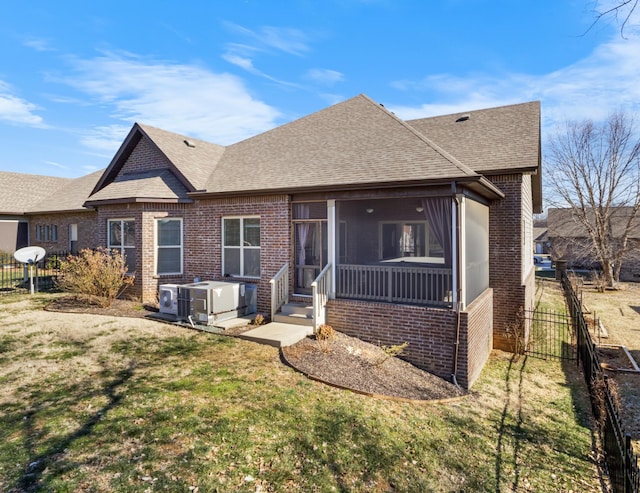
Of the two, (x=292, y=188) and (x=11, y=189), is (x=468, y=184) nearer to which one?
(x=292, y=188)

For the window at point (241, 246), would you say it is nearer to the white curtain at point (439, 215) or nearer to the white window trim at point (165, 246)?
the white window trim at point (165, 246)

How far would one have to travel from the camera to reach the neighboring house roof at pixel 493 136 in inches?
406

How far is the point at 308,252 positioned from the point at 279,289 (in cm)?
142

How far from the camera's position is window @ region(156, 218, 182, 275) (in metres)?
12.1

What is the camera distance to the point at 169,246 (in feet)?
40.0

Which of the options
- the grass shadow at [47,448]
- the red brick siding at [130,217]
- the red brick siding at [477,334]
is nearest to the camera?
the grass shadow at [47,448]

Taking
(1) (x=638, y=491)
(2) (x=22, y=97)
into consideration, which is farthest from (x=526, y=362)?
(2) (x=22, y=97)

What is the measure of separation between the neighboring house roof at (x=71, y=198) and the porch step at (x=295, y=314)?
15.8 meters

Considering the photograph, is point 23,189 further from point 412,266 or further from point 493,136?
point 493,136

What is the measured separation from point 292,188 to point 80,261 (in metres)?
7.18

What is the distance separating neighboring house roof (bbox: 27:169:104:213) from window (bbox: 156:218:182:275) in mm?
10731

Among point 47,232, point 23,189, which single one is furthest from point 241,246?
point 23,189

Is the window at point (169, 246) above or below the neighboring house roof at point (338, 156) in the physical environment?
below

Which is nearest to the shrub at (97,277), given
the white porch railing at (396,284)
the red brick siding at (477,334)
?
the white porch railing at (396,284)
